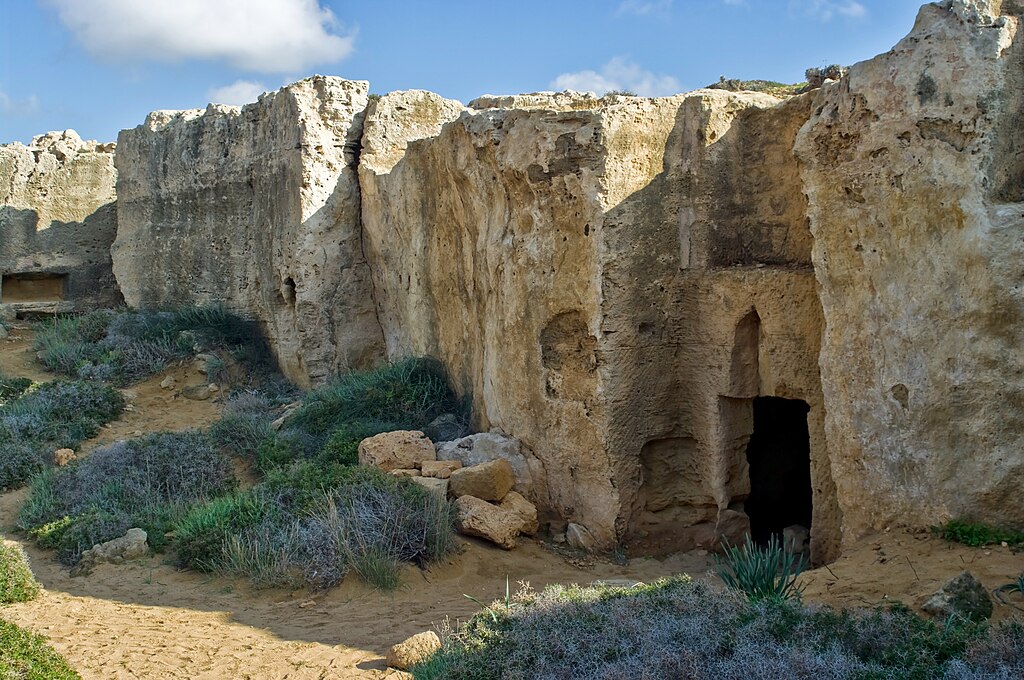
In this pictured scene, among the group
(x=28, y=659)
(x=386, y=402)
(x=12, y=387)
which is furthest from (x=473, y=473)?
(x=12, y=387)

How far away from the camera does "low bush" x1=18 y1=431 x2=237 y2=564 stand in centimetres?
807

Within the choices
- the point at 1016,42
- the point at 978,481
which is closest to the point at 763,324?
the point at 978,481

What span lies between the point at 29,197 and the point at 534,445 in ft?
37.4

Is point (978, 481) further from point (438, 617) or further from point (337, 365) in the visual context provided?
point (337, 365)

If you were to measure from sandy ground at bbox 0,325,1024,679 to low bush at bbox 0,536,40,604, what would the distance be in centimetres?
9

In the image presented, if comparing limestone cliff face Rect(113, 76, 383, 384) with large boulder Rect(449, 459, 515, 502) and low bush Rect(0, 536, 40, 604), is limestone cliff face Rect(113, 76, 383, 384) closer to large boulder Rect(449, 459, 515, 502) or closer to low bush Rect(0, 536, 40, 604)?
large boulder Rect(449, 459, 515, 502)

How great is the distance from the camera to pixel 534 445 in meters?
7.93

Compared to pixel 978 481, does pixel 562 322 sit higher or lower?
higher

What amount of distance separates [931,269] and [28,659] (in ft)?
17.4

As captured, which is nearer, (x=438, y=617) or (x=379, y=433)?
(x=438, y=617)

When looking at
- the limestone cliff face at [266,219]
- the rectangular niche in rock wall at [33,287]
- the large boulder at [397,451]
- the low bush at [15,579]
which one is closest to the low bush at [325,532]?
the large boulder at [397,451]

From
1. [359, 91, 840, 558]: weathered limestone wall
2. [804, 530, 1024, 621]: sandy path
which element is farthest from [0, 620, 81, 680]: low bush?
[804, 530, 1024, 621]: sandy path

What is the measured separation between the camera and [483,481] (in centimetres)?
771

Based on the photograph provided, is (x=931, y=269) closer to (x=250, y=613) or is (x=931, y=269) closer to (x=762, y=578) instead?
(x=762, y=578)
